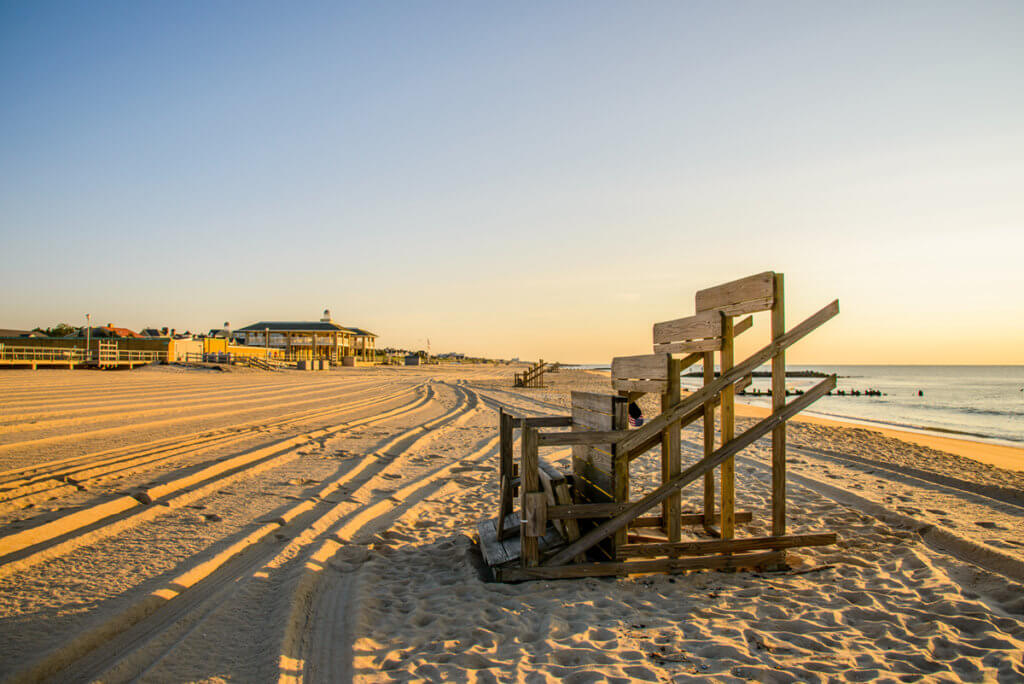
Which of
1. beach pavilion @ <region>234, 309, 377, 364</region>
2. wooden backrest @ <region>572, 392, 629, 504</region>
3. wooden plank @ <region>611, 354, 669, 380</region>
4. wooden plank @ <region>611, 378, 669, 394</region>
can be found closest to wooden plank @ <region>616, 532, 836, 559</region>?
wooden backrest @ <region>572, 392, 629, 504</region>

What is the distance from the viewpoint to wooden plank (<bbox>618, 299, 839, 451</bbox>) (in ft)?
14.6

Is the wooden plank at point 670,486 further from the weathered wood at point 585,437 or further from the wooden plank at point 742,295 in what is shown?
the wooden plank at point 742,295

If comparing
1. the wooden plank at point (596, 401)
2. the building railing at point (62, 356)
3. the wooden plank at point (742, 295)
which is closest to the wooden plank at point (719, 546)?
the wooden plank at point (596, 401)

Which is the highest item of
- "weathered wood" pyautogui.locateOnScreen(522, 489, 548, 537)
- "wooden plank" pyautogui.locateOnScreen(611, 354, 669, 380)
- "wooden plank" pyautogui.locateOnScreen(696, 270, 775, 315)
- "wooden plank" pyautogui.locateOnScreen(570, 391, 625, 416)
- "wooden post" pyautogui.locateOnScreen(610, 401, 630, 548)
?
"wooden plank" pyautogui.locateOnScreen(696, 270, 775, 315)

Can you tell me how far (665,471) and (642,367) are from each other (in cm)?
104

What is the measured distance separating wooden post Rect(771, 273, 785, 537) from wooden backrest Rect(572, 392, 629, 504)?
1.31 metres

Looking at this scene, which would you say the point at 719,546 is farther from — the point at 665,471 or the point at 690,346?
the point at 690,346

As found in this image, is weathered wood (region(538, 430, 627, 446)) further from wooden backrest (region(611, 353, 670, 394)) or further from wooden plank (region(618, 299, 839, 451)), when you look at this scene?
wooden backrest (region(611, 353, 670, 394))

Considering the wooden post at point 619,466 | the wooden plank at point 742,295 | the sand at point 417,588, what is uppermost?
the wooden plank at point 742,295

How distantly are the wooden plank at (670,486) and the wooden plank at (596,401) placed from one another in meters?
0.80

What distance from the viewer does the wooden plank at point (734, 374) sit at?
4.44m

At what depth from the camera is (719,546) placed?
15.5 ft

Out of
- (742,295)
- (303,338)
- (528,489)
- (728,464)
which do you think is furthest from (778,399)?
(303,338)

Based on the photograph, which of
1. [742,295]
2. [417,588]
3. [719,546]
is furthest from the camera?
[719,546]
